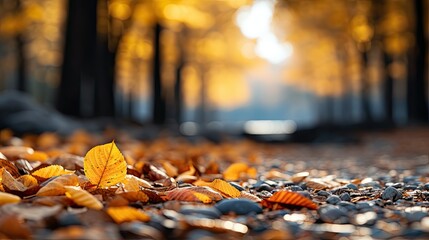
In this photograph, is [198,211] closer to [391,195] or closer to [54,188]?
[54,188]

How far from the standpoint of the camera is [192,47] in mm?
20266

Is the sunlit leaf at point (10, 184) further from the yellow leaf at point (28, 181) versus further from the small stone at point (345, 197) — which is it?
the small stone at point (345, 197)

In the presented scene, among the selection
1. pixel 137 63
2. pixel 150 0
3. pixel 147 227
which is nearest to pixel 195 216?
pixel 147 227

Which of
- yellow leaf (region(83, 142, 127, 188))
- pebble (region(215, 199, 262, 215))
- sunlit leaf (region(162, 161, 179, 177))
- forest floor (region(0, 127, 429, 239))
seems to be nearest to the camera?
forest floor (region(0, 127, 429, 239))

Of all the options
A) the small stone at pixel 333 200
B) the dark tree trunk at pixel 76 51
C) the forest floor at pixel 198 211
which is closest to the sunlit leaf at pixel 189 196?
the forest floor at pixel 198 211

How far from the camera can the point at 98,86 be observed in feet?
40.0

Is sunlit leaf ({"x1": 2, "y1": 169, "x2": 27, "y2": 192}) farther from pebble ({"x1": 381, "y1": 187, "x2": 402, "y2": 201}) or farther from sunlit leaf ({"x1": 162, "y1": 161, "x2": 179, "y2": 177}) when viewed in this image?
pebble ({"x1": 381, "y1": 187, "x2": 402, "y2": 201})

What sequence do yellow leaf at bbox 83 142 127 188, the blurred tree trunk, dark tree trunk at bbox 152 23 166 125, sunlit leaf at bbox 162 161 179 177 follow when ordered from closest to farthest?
yellow leaf at bbox 83 142 127 188, sunlit leaf at bbox 162 161 179 177, the blurred tree trunk, dark tree trunk at bbox 152 23 166 125

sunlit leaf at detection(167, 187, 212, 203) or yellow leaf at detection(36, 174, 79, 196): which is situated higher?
yellow leaf at detection(36, 174, 79, 196)

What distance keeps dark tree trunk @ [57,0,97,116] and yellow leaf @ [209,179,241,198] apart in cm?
774

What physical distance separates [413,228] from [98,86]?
1100cm

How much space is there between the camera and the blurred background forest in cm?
1094

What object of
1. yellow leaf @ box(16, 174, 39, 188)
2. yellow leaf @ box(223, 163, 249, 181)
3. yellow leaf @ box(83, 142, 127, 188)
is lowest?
yellow leaf @ box(223, 163, 249, 181)

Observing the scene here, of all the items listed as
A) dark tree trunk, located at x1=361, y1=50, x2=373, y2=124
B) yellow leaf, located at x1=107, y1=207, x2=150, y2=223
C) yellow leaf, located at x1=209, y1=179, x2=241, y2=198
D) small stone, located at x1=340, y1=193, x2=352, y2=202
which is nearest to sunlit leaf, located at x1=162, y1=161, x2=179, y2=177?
yellow leaf, located at x1=209, y1=179, x2=241, y2=198
